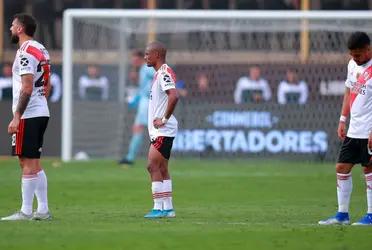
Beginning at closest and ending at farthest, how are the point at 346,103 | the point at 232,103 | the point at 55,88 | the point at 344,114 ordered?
the point at 346,103, the point at 344,114, the point at 232,103, the point at 55,88

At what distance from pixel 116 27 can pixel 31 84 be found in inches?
488

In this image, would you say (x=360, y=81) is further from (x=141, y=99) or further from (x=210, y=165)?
(x=210, y=165)

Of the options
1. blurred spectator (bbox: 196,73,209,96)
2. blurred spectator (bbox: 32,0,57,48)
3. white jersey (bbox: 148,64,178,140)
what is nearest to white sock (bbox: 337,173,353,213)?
white jersey (bbox: 148,64,178,140)

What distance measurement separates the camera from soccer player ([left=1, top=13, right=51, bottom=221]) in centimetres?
1225

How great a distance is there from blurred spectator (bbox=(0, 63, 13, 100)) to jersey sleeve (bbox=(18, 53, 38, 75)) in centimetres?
1414

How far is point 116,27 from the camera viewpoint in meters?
24.5

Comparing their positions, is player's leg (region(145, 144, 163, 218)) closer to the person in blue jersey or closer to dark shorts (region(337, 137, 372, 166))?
dark shorts (region(337, 137, 372, 166))

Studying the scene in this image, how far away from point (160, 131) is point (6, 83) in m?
14.6

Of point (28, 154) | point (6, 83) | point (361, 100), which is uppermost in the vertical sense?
point (361, 100)

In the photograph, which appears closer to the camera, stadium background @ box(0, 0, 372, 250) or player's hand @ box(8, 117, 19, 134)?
stadium background @ box(0, 0, 372, 250)

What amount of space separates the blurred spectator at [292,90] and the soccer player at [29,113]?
40.4 ft

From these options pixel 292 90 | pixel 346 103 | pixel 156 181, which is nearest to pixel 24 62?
pixel 156 181

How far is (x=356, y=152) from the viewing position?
1225cm

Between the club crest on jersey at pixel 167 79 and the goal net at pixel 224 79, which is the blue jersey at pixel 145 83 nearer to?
the goal net at pixel 224 79
